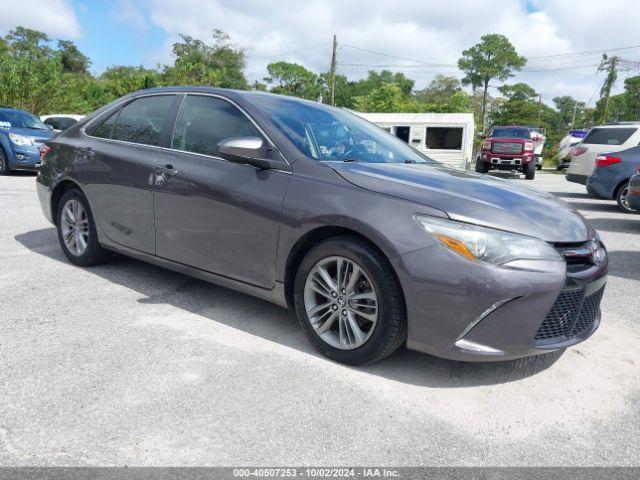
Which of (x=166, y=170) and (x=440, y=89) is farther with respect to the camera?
(x=440, y=89)

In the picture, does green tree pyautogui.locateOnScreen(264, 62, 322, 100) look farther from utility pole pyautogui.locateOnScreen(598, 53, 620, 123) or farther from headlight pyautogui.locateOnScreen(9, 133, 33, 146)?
headlight pyautogui.locateOnScreen(9, 133, 33, 146)

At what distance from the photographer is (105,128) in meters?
4.48

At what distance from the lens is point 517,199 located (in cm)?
296

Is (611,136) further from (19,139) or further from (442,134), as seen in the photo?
(19,139)

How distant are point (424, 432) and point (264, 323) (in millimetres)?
1487

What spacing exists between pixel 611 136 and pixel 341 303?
11.2m

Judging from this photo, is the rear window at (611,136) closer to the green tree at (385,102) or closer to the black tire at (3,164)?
the black tire at (3,164)

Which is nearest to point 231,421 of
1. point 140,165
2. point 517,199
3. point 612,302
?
point 517,199

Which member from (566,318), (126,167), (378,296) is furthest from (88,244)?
(566,318)

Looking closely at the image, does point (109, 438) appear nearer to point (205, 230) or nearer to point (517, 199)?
point (205, 230)

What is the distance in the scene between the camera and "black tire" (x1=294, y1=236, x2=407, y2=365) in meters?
2.68

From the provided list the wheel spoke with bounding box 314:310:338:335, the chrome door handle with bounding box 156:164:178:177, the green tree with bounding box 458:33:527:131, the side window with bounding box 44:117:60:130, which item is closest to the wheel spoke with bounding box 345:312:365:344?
the wheel spoke with bounding box 314:310:338:335

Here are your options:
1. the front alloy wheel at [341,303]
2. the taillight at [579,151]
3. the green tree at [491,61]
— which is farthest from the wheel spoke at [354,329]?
the green tree at [491,61]

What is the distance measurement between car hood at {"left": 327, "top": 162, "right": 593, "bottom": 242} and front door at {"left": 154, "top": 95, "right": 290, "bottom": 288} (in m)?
0.52
